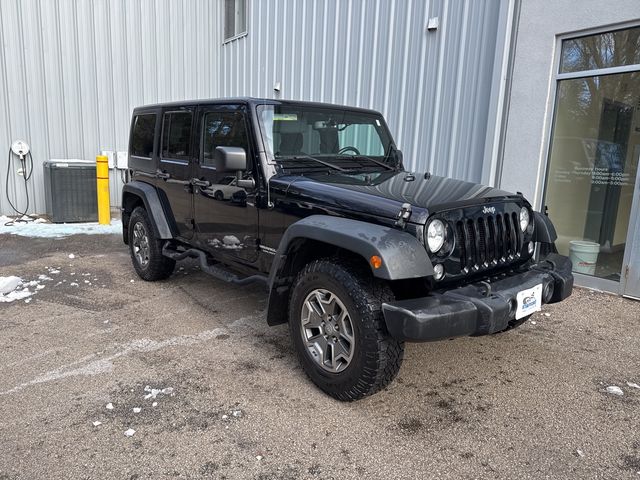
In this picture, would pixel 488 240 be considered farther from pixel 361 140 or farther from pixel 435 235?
pixel 361 140

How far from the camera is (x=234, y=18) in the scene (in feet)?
36.0

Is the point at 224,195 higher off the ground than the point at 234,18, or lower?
lower

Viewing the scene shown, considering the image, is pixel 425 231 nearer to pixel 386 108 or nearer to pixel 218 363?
pixel 218 363

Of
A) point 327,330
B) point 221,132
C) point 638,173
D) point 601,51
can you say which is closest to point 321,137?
point 221,132

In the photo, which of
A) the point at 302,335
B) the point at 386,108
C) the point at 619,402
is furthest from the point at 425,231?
the point at 386,108

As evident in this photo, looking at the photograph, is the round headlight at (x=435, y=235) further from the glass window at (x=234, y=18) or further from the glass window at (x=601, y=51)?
the glass window at (x=234, y=18)

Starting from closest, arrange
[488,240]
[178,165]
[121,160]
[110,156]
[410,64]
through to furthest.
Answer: [488,240]
[178,165]
[410,64]
[110,156]
[121,160]

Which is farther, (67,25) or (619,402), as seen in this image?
(67,25)

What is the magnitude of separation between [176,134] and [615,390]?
4.26 m

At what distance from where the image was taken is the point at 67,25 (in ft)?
31.3

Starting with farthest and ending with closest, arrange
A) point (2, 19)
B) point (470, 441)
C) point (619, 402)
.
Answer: point (2, 19) < point (619, 402) < point (470, 441)

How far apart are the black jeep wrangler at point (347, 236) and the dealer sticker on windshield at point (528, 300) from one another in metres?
0.01

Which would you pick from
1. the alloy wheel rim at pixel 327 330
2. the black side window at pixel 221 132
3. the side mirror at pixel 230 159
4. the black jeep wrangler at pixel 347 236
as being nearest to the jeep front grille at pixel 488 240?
the black jeep wrangler at pixel 347 236

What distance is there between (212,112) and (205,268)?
4.55 feet
